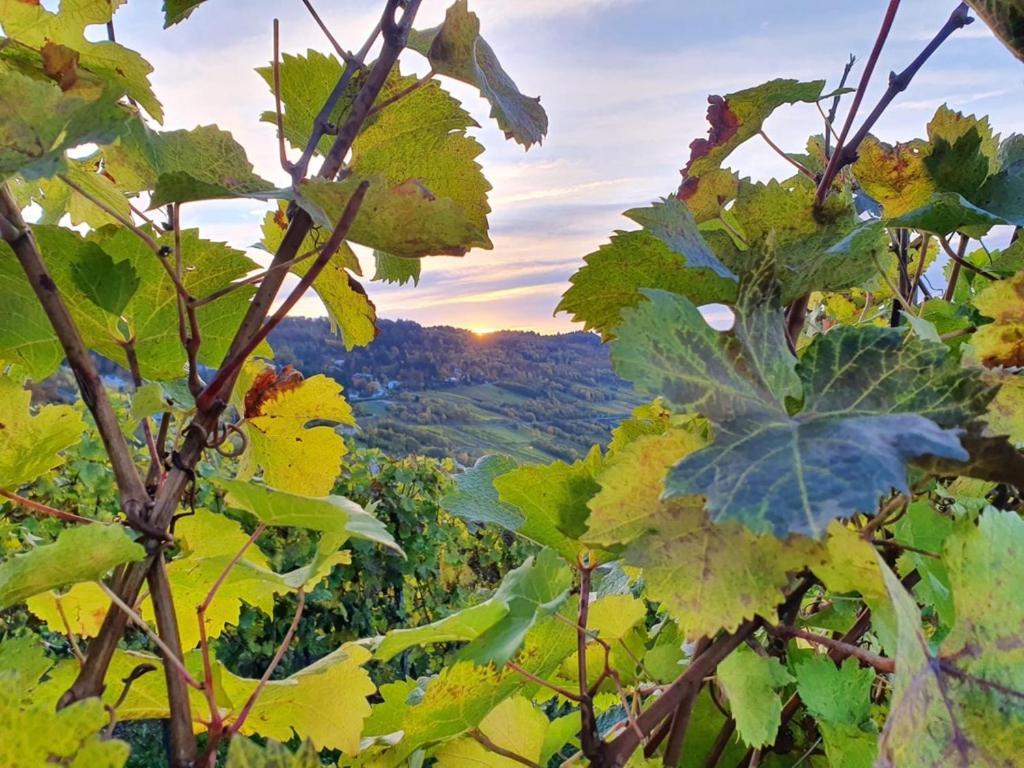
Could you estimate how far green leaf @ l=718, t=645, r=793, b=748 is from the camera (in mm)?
620

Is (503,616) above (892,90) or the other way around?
the other way around

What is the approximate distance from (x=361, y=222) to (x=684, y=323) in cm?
21

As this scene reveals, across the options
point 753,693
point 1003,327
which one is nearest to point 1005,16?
point 1003,327

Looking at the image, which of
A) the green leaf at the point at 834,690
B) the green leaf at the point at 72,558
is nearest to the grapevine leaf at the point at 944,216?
the green leaf at the point at 834,690

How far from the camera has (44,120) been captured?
48 centimetres

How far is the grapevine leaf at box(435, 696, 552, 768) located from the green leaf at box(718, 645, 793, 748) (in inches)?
7.9

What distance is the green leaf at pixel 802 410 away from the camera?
371 millimetres

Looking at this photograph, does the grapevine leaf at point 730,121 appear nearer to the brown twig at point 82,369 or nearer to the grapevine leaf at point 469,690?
the grapevine leaf at point 469,690

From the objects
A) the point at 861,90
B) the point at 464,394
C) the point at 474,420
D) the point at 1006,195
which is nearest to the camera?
the point at 861,90

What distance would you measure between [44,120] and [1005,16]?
0.62 m

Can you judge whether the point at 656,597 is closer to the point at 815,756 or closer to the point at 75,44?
the point at 815,756

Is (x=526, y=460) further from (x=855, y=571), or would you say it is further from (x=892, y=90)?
(x=892, y=90)

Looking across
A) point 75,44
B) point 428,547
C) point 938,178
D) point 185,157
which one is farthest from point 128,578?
point 428,547

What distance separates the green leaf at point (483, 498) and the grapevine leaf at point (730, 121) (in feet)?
1.03
